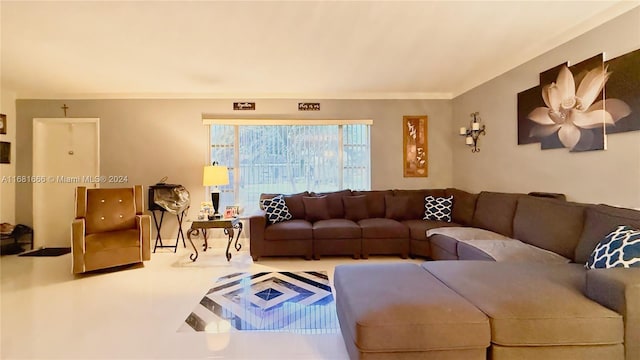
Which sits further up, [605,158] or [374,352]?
[605,158]

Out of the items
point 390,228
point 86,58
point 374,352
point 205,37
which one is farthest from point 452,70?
point 86,58

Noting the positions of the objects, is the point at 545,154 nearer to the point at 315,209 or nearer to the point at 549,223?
the point at 549,223

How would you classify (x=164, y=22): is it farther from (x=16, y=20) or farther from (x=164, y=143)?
(x=164, y=143)

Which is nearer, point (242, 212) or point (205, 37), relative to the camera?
point (205, 37)

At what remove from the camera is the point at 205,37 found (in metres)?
2.75

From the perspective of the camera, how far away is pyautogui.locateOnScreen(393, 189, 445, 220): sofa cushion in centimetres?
439

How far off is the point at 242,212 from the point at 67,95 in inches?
126

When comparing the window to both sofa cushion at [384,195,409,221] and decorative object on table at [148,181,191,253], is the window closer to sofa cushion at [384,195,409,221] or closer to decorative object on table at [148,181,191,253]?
decorative object on table at [148,181,191,253]

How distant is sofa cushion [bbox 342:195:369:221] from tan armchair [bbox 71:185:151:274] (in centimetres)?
261

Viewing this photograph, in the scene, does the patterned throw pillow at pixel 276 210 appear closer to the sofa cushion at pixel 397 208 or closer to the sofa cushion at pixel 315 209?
the sofa cushion at pixel 315 209

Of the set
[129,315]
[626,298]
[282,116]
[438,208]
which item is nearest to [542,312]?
[626,298]

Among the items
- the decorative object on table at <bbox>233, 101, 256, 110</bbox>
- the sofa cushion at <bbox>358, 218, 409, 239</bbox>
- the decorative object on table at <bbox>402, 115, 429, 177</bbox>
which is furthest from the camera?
the decorative object on table at <bbox>402, 115, 429, 177</bbox>

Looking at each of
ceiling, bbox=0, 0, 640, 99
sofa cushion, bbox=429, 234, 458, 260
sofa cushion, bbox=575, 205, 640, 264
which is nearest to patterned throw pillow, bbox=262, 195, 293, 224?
ceiling, bbox=0, 0, 640, 99

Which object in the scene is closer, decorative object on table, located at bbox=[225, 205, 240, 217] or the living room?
the living room
